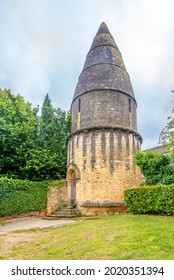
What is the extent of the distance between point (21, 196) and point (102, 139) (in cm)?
673

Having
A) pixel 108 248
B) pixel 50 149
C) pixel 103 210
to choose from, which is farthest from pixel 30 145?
pixel 108 248

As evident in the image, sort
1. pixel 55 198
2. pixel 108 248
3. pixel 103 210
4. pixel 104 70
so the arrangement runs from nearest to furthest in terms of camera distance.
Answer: pixel 108 248 < pixel 103 210 < pixel 55 198 < pixel 104 70

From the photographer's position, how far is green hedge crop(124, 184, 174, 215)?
36.5ft

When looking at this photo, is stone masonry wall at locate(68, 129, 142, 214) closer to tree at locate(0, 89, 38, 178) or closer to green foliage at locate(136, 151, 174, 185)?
green foliage at locate(136, 151, 174, 185)

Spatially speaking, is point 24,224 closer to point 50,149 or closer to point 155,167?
point 155,167

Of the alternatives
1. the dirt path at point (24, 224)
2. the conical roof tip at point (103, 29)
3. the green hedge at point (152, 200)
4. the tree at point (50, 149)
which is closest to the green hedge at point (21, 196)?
the dirt path at point (24, 224)

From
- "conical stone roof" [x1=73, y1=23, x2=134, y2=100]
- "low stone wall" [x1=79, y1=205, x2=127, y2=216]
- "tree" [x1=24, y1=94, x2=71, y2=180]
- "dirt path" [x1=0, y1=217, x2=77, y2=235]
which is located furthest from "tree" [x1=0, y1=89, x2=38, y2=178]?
"low stone wall" [x1=79, y1=205, x2=127, y2=216]

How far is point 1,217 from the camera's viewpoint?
14.5 meters

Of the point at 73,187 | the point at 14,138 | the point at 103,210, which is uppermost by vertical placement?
the point at 14,138

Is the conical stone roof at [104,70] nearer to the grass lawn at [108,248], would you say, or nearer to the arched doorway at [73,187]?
the arched doorway at [73,187]

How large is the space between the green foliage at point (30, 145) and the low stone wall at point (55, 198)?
1710mm

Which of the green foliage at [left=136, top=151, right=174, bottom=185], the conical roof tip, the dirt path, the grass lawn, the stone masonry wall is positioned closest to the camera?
the grass lawn

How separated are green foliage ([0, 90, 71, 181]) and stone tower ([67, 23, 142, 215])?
2328 millimetres

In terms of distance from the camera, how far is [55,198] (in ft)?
58.8
